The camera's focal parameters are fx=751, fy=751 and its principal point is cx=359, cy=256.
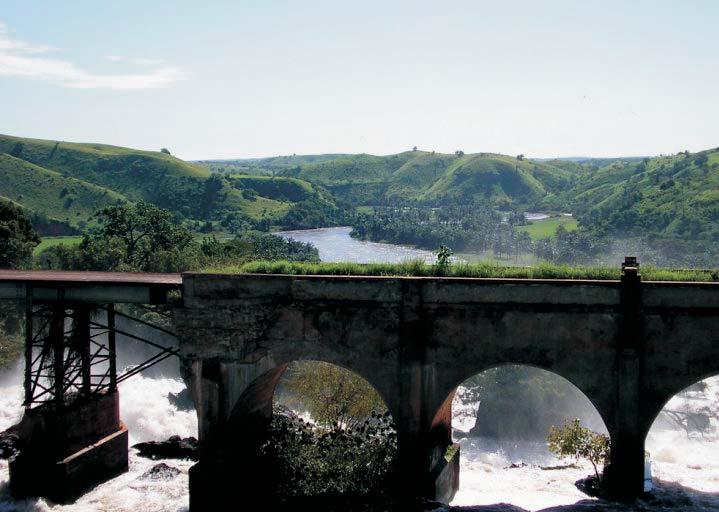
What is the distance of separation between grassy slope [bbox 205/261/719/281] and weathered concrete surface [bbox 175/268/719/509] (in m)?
0.97

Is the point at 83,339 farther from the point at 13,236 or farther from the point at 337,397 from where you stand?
the point at 13,236

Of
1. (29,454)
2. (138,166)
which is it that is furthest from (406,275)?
(138,166)

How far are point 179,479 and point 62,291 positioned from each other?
771 centimetres

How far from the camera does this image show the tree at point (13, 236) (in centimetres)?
5475

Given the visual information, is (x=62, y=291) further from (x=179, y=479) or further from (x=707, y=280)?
(x=707, y=280)

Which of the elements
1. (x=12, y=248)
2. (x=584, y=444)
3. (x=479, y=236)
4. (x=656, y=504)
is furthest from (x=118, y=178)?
(x=656, y=504)

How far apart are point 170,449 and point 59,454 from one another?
17.0 feet

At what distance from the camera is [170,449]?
97.0 feet

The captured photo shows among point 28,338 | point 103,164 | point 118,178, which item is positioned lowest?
point 28,338

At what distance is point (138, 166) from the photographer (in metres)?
180

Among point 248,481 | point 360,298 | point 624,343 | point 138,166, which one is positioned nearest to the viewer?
point 624,343

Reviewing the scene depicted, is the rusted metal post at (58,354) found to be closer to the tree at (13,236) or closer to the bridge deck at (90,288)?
the bridge deck at (90,288)

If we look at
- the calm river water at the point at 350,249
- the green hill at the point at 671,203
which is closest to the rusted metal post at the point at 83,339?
the calm river water at the point at 350,249

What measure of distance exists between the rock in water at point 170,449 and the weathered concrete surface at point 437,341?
609cm
